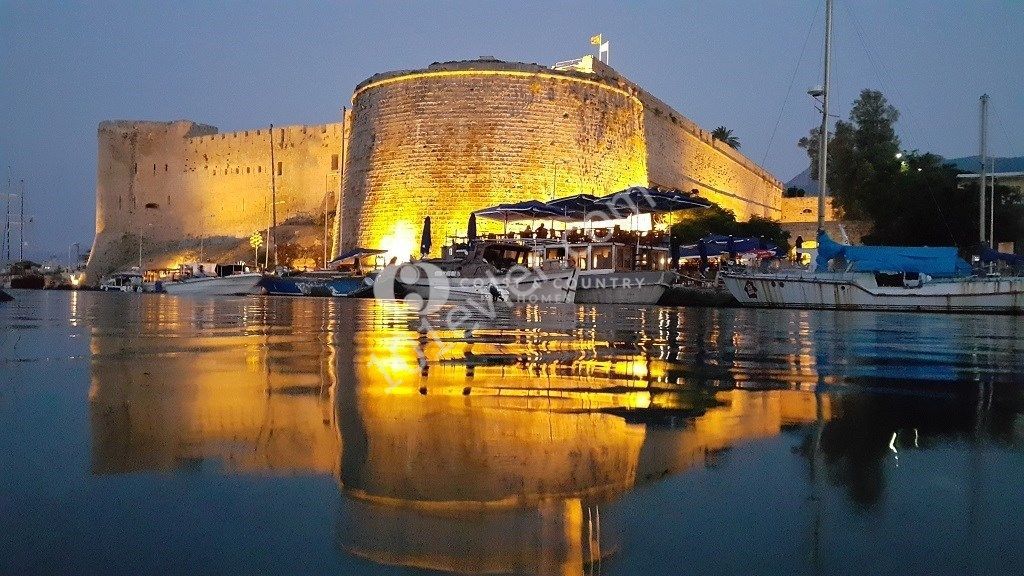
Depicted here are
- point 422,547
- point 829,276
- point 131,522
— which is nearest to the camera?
point 422,547

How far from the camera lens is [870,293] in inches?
732

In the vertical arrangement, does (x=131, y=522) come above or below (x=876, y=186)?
below

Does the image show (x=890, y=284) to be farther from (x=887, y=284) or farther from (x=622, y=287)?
(x=622, y=287)

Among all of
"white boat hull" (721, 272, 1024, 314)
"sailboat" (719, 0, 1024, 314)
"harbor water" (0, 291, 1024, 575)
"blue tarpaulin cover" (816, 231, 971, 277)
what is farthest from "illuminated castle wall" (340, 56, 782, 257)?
"harbor water" (0, 291, 1024, 575)

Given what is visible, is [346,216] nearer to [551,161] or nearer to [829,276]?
[551,161]

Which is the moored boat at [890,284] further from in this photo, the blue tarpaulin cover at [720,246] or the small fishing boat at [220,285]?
the small fishing boat at [220,285]

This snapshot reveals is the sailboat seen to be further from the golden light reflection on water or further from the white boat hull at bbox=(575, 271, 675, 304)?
the golden light reflection on water

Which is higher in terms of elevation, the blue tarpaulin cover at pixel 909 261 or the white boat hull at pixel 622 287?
the blue tarpaulin cover at pixel 909 261

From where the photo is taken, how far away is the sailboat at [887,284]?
689 inches

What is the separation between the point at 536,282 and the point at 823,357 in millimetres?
14658

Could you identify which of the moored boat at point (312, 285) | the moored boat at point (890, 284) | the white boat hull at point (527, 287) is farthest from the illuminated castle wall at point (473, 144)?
the moored boat at point (890, 284)

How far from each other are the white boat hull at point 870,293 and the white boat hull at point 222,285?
17.0 m

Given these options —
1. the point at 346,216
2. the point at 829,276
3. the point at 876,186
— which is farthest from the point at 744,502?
the point at 876,186

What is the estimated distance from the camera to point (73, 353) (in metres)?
5.27
